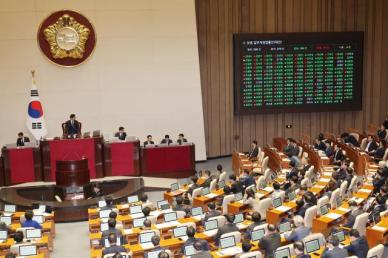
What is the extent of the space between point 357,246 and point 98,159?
1022cm

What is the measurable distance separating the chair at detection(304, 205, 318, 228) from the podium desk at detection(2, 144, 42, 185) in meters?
9.29

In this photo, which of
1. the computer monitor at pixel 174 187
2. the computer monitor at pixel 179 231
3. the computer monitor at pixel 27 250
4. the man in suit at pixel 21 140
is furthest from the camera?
the man in suit at pixel 21 140

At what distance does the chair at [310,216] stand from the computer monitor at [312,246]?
5.54ft

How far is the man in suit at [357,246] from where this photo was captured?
9.19 m

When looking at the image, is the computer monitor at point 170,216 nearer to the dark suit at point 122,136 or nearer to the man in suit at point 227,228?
the man in suit at point 227,228

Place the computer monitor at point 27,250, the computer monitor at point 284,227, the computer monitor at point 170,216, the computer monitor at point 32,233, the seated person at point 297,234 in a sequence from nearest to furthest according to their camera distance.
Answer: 1. the computer monitor at point 27,250
2. the seated person at point 297,234
3. the computer monitor at point 284,227
4. the computer monitor at point 32,233
5. the computer monitor at point 170,216

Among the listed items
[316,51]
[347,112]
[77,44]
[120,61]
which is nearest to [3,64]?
[77,44]

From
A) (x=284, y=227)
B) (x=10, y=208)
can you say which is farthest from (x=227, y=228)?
(x=10, y=208)

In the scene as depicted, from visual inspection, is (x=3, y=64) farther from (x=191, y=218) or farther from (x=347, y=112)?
(x=347, y=112)

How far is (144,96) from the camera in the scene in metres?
19.8

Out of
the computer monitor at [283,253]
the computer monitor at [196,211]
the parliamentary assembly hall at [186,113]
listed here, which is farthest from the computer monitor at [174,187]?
the computer monitor at [283,253]

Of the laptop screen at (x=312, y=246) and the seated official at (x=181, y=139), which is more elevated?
the seated official at (x=181, y=139)

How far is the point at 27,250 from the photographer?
388 inches

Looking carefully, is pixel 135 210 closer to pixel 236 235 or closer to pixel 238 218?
pixel 238 218
